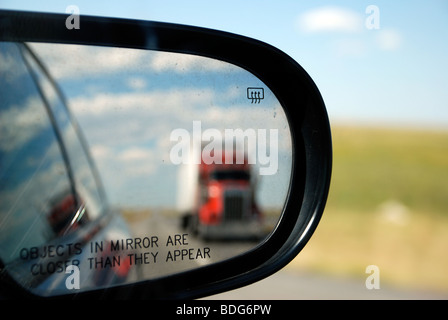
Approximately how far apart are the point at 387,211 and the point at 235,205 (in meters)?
15.5

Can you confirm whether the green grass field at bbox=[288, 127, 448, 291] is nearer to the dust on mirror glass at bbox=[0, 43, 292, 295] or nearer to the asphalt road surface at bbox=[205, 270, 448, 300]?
the asphalt road surface at bbox=[205, 270, 448, 300]

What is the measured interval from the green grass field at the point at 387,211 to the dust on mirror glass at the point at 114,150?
11.4m

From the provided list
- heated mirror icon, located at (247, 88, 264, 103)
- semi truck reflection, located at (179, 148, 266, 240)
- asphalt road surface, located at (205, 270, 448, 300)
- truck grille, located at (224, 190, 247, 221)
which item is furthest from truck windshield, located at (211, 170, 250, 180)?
→ heated mirror icon, located at (247, 88, 264, 103)

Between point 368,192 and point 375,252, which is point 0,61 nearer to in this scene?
point 375,252

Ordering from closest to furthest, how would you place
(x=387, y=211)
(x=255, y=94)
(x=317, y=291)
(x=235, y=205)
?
(x=255, y=94) → (x=317, y=291) → (x=235, y=205) → (x=387, y=211)

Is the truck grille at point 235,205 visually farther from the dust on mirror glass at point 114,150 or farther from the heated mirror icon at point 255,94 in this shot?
the heated mirror icon at point 255,94

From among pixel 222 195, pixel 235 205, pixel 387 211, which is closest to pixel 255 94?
pixel 235 205

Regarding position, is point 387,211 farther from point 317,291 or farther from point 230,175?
point 317,291

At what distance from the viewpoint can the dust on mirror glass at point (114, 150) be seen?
1.88 m

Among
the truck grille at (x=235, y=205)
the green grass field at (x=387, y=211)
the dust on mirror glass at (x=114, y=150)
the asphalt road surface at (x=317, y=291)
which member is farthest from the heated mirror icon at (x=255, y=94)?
the truck grille at (x=235, y=205)

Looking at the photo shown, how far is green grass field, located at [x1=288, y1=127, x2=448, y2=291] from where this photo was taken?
1573 centimetres

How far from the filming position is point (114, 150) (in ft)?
8.03
